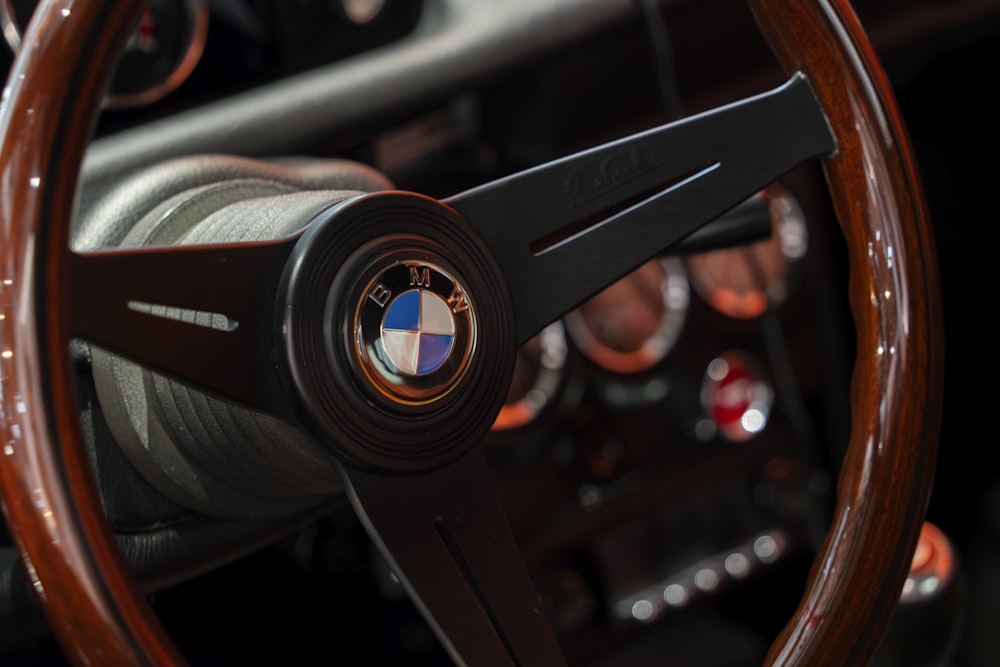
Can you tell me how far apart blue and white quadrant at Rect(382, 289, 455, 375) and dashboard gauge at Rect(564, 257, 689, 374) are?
2.40ft

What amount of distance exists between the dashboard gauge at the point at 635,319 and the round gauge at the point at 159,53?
1.78 feet

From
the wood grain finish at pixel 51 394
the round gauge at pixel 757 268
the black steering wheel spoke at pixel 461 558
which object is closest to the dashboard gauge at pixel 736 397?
the round gauge at pixel 757 268

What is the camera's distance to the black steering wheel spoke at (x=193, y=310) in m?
0.53

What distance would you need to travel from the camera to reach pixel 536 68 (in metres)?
1.20

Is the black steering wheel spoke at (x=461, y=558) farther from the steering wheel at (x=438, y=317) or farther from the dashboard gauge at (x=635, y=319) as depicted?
the dashboard gauge at (x=635, y=319)

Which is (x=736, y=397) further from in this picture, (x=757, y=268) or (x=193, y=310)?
(x=193, y=310)

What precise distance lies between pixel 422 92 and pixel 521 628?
65 cm

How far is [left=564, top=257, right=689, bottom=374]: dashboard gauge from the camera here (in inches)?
53.4

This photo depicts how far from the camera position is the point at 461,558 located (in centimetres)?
62

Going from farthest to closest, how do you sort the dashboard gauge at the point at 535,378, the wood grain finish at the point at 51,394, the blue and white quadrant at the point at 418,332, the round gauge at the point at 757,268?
the round gauge at the point at 757,268 → the dashboard gauge at the point at 535,378 → the blue and white quadrant at the point at 418,332 → the wood grain finish at the point at 51,394

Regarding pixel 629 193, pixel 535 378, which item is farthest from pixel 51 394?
pixel 535 378

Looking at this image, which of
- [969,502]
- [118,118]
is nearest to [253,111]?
[118,118]

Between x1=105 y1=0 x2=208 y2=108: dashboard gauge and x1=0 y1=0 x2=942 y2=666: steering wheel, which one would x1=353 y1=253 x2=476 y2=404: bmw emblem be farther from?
x1=105 y1=0 x2=208 y2=108: dashboard gauge

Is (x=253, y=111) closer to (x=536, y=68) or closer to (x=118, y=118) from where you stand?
(x=118, y=118)
